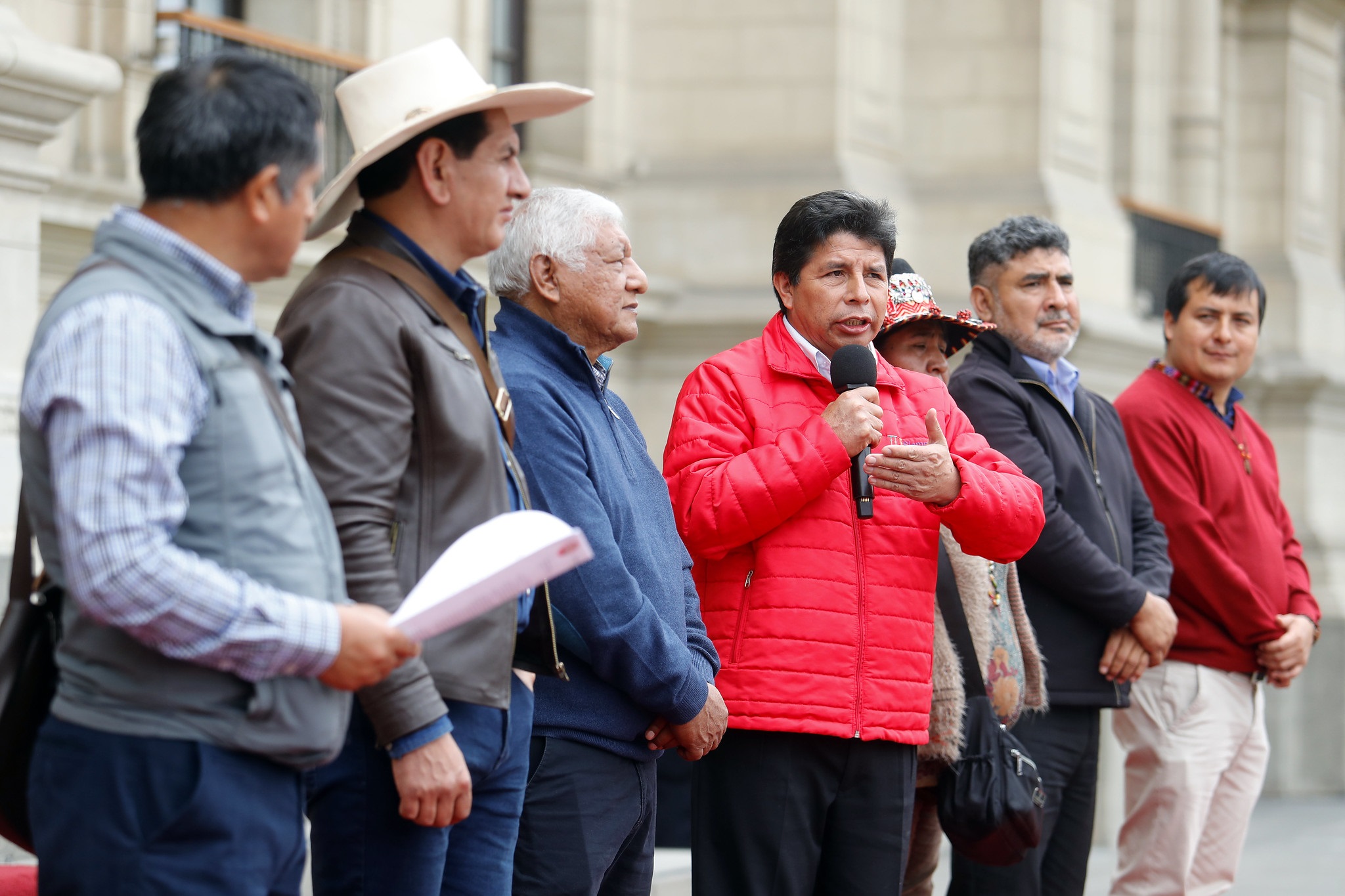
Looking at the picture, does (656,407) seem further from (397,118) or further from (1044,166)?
(397,118)

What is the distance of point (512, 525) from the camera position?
8.60ft

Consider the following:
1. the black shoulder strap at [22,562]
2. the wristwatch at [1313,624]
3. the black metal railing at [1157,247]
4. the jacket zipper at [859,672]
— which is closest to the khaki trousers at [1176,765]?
the wristwatch at [1313,624]

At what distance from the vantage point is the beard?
5.27 metres

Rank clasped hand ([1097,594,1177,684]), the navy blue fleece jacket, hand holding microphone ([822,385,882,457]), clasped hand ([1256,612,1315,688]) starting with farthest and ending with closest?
1. clasped hand ([1256,612,1315,688])
2. clasped hand ([1097,594,1177,684])
3. hand holding microphone ([822,385,882,457])
4. the navy blue fleece jacket

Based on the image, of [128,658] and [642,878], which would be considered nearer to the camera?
[128,658]

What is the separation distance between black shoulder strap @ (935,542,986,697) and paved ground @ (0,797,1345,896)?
5.60 feet

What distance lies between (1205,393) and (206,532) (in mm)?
4334

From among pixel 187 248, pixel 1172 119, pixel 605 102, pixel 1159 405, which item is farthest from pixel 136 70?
pixel 1172 119

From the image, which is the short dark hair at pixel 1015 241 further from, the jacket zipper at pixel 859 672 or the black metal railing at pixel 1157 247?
the black metal railing at pixel 1157 247

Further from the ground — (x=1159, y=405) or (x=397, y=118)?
(x=397, y=118)

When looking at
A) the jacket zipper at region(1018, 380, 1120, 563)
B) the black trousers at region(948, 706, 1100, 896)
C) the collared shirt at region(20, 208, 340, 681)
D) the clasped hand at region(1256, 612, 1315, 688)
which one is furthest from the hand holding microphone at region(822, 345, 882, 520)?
the clasped hand at region(1256, 612, 1315, 688)

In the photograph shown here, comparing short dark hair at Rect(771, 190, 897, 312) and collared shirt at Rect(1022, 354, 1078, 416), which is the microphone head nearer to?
short dark hair at Rect(771, 190, 897, 312)

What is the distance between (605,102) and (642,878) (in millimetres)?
6679

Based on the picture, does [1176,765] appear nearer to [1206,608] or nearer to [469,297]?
[1206,608]
